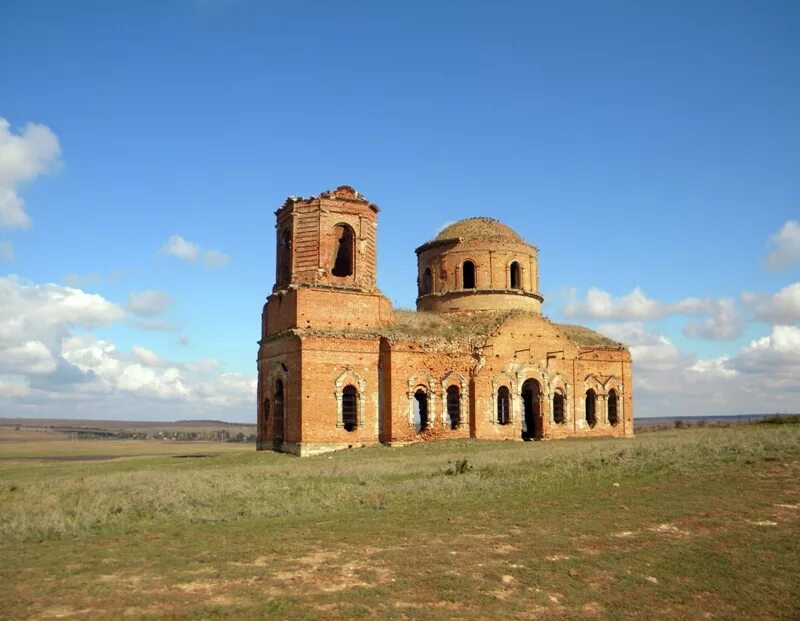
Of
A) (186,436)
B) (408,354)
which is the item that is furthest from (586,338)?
(186,436)

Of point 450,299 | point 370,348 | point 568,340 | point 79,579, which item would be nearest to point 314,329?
point 370,348

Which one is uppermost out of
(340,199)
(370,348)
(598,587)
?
(340,199)

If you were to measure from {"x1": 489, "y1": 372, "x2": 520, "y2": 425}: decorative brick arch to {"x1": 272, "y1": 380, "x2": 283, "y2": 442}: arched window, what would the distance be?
8.87 metres

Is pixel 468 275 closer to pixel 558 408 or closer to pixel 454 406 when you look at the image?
pixel 558 408

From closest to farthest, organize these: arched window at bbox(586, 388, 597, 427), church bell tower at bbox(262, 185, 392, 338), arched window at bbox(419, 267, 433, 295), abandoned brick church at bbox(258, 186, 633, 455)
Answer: abandoned brick church at bbox(258, 186, 633, 455) < church bell tower at bbox(262, 185, 392, 338) < arched window at bbox(586, 388, 597, 427) < arched window at bbox(419, 267, 433, 295)

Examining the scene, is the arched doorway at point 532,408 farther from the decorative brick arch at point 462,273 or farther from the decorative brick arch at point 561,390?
the decorative brick arch at point 462,273

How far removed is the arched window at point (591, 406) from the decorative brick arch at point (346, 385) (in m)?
12.4

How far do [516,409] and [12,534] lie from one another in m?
22.0

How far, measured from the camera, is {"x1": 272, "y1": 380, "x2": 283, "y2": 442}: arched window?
27.9 m

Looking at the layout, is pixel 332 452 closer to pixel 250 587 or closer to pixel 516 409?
pixel 516 409

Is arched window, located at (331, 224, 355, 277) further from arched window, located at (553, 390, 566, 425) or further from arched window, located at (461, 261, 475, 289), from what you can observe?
arched window, located at (553, 390, 566, 425)

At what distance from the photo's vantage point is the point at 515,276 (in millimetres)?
34906

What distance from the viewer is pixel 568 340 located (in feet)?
107

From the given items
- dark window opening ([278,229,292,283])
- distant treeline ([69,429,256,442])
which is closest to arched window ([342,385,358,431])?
dark window opening ([278,229,292,283])
